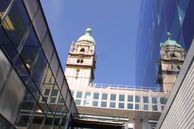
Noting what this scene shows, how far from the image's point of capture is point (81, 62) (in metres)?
87.3

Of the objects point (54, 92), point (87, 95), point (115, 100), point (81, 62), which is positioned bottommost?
point (54, 92)

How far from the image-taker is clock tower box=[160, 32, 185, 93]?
13876mm

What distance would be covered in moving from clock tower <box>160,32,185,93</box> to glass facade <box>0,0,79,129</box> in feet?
18.2

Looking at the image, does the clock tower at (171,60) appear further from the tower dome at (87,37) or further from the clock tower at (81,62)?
the tower dome at (87,37)

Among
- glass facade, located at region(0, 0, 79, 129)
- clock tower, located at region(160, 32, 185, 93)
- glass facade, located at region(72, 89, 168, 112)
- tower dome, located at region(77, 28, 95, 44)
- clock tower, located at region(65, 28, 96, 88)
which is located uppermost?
tower dome, located at region(77, 28, 95, 44)

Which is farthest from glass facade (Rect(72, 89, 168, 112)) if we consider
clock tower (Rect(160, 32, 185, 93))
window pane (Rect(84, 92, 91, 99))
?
clock tower (Rect(160, 32, 185, 93))

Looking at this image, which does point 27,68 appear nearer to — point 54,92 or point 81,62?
point 54,92

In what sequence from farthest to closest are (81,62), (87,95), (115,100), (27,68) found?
(81,62) < (87,95) < (115,100) < (27,68)

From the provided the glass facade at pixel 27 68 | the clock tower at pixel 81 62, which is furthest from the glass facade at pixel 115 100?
the clock tower at pixel 81 62

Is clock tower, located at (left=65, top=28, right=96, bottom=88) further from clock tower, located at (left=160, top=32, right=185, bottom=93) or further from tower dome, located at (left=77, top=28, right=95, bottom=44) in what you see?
clock tower, located at (left=160, top=32, right=185, bottom=93)

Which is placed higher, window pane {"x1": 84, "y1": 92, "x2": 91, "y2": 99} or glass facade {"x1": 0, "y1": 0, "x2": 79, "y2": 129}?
window pane {"x1": 84, "y1": 92, "x2": 91, "y2": 99}

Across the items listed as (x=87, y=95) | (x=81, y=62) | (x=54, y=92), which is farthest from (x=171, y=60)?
(x=81, y=62)

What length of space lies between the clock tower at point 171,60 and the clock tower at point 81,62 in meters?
60.8

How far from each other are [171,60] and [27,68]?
9.03m
